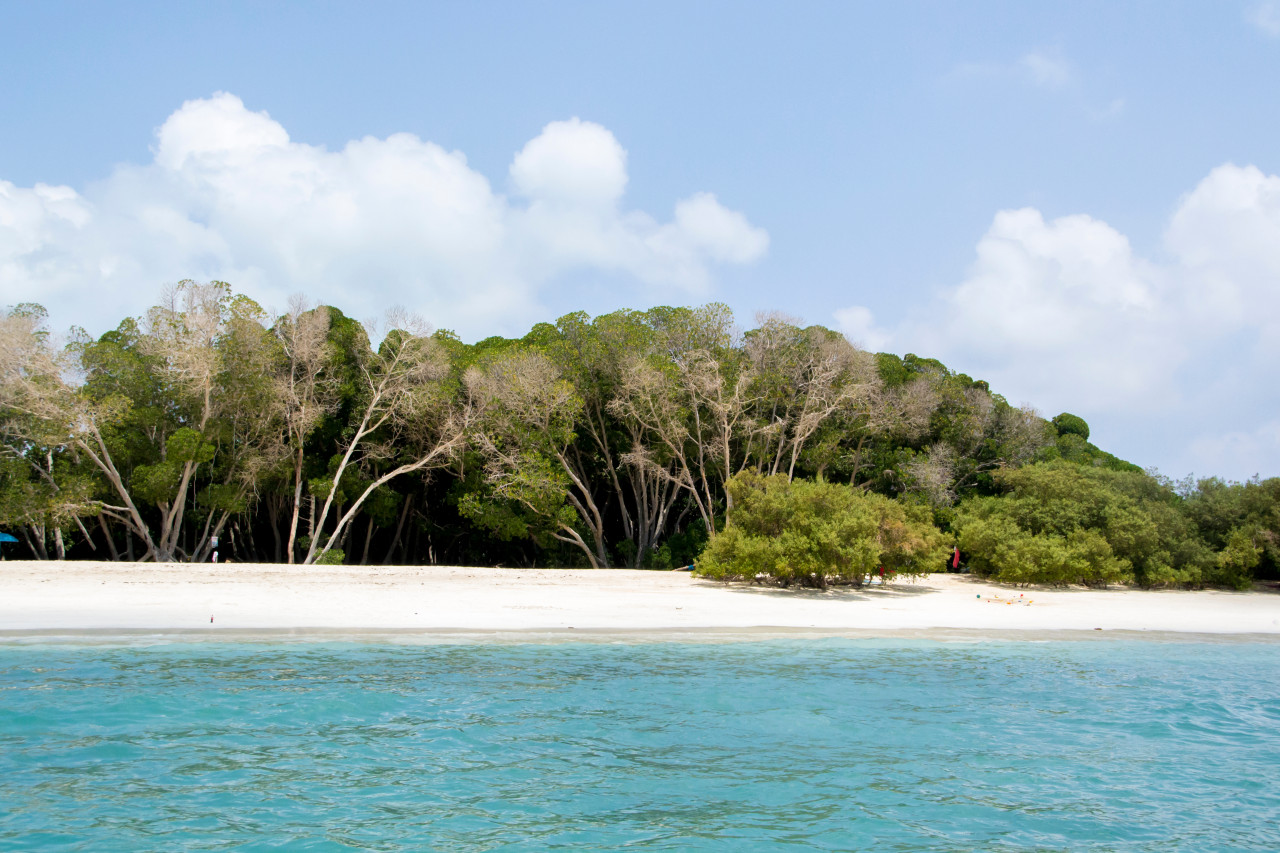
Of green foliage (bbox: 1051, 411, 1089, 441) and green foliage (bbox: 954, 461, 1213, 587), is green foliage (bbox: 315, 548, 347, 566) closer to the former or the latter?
green foliage (bbox: 954, 461, 1213, 587)

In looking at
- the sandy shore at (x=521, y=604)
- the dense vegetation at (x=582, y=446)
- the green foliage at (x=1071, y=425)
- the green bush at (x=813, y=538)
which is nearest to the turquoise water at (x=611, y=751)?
the sandy shore at (x=521, y=604)

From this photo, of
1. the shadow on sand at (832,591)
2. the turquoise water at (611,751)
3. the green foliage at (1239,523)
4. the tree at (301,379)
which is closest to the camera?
the turquoise water at (611,751)

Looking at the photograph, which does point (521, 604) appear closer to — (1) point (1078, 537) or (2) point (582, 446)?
(2) point (582, 446)

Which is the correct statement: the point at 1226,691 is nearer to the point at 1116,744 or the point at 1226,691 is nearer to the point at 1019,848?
the point at 1116,744

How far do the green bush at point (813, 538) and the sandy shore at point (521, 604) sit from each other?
587 mm

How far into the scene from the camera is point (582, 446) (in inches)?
1080

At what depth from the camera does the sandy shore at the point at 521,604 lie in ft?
41.0

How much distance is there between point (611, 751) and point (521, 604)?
26.1 ft

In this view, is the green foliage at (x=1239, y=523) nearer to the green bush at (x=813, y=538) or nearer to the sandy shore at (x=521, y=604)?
the sandy shore at (x=521, y=604)

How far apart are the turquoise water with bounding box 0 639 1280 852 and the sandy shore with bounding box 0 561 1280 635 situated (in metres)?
1.62

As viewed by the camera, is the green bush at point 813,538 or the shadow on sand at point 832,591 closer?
the green bush at point 813,538

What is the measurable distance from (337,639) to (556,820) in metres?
6.85

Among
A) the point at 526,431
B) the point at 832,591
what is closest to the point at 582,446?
the point at 526,431

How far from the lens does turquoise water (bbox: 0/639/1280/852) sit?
5457 millimetres
